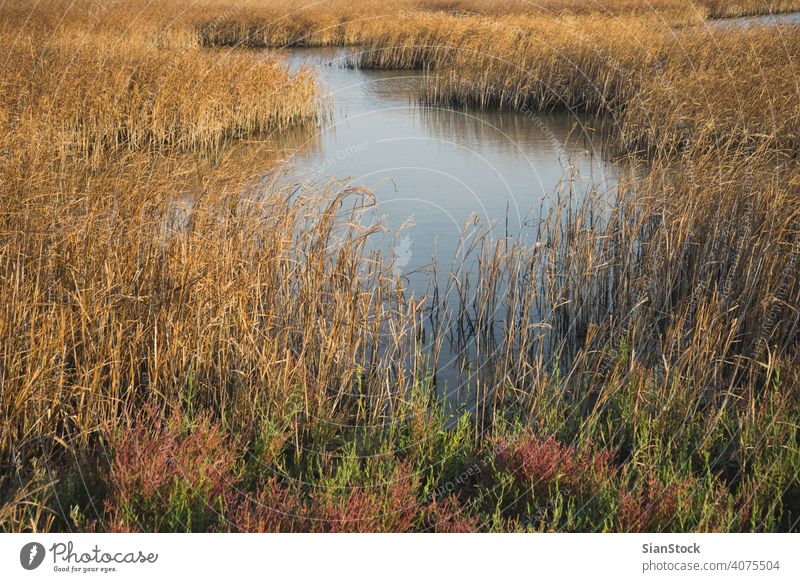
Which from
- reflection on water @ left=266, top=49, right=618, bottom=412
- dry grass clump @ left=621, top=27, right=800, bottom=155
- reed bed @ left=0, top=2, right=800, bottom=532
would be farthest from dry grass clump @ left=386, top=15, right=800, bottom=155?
reed bed @ left=0, top=2, right=800, bottom=532

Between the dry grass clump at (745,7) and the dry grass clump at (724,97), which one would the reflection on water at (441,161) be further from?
the dry grass clump at (745,7)

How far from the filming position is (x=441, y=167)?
10.1 meters

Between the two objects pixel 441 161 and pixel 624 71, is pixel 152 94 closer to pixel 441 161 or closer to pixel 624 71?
pixel 441 161

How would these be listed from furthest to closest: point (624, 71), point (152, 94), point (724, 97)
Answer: point (624, 71) < point (152, 94) < point (724, 97)

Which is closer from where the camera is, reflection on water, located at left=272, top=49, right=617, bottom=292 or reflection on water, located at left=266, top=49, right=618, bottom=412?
reflection on water, located at left=266, top=49, right=618, bottom=412
